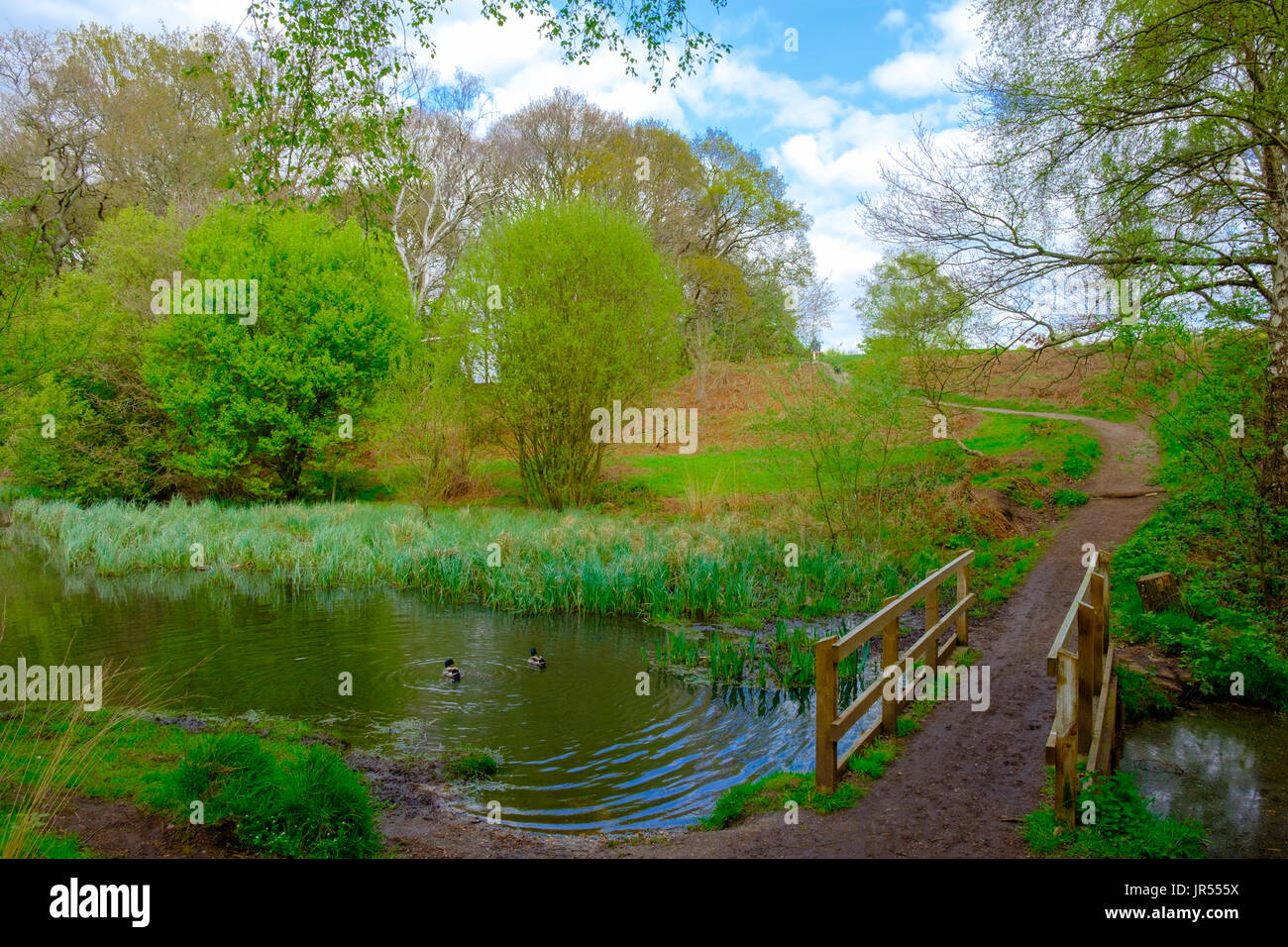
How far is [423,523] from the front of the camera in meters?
18.5

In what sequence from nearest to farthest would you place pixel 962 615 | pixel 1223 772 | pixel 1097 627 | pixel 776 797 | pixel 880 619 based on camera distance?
pixel 1097 627 < pixel 776 797 < pixel 880 619 < pixel 1223 772 < pixel 962 615

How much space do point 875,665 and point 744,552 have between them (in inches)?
207

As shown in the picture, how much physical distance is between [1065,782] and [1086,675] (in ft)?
4.45

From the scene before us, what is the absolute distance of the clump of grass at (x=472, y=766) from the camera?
7594 mm

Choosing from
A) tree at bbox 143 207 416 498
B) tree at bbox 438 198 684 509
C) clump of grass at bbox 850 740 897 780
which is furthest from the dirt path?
tree at bbox 143 207 416 498

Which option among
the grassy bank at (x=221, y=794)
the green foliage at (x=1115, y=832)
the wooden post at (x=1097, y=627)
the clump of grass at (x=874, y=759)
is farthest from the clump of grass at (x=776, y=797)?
the grassy bank at (x=221, y=794)

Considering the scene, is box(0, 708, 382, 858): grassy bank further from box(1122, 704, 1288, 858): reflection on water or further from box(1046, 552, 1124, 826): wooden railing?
box(1122, 704, 1288, 858): reflection on water

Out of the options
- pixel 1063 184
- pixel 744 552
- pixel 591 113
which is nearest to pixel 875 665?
pixel 744 552

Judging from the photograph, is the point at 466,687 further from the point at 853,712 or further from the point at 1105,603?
the point at 1105,603

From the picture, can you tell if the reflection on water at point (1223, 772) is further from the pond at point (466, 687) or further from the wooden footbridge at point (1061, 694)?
the pond at point (466, 687)

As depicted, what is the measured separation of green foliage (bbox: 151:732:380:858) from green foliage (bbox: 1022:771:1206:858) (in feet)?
14.7

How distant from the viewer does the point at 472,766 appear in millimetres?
7699

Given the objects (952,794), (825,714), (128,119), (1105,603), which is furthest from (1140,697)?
(128,119)
